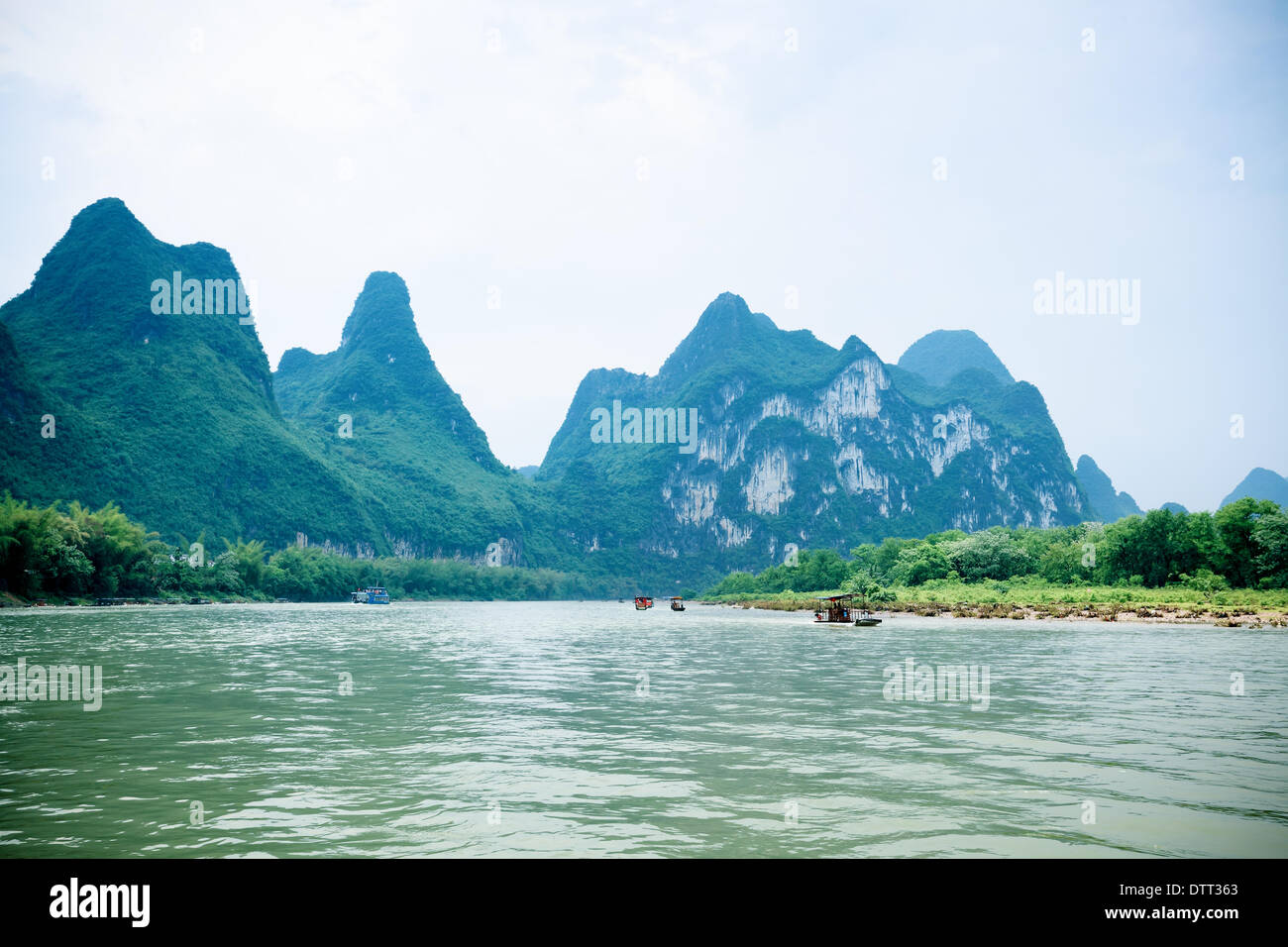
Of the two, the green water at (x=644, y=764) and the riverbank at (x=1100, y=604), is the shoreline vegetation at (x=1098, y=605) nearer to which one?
the riverbank at (x=1100, y=604)

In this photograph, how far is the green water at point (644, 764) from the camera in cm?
812

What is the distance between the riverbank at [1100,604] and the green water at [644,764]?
27063 millimetres

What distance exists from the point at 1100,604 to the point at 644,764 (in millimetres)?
55324

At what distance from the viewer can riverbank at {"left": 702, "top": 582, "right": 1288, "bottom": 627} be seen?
4862 cm

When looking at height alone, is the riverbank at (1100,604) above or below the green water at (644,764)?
below

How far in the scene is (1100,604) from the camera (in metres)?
56.4

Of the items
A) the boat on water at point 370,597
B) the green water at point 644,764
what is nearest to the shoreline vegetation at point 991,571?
the boat on water at point 370,597

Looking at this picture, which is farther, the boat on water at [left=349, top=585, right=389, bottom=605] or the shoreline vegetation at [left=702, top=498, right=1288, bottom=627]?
the boat on water at [left=349, top=585, right=389, bottom=605]

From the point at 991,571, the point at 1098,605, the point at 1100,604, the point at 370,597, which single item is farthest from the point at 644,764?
the point at 370,597

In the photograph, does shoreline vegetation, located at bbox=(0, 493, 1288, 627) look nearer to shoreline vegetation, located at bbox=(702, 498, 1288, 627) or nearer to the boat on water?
shoreline vegetation, located at bbox=(702, 498, 1288, 627)

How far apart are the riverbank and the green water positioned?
27.1 meters

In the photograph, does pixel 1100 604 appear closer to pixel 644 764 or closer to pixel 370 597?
pixel 644 764

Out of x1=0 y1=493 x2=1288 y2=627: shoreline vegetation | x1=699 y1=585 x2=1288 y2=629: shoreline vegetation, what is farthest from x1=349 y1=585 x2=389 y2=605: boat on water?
x1=699 y1=585 x2=1288 y2=629: shoreline vegetation

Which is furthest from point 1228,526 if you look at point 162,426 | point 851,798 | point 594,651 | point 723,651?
point 162,426
